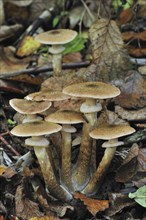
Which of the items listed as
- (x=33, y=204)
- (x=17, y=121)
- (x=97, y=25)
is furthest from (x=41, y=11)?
(x=33, y=204)

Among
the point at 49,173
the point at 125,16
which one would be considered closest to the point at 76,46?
the point at 125,16

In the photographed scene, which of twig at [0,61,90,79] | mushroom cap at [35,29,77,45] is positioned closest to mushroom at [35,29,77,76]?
mushroom cap at [35,29,77,45]

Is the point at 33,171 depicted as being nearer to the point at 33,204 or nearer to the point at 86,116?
the point at 33,204

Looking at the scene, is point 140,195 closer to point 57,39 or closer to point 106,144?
point 106,144

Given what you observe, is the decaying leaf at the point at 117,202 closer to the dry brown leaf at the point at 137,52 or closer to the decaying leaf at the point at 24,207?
the decaying leaf at the point at 24,207

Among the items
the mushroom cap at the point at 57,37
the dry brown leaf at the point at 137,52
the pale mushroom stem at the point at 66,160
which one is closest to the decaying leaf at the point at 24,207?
the pale mushroom stem at the point at 66,160
